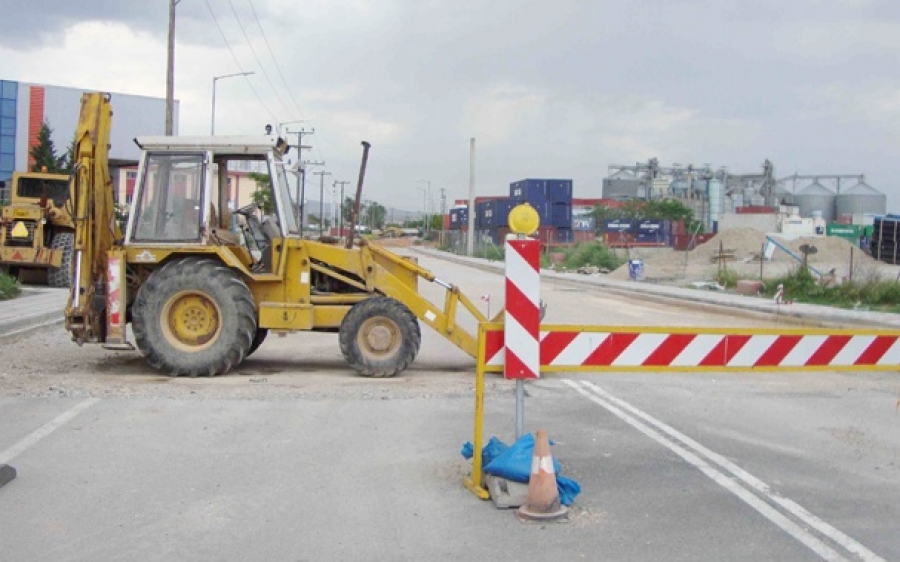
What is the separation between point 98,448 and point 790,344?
5605 millimetres

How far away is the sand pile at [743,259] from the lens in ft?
134

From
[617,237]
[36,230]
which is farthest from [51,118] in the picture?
[617,237]

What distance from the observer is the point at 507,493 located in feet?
21.7

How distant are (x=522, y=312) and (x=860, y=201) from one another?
13573 cm

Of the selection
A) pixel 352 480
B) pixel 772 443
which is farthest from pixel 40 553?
pixel 772 443

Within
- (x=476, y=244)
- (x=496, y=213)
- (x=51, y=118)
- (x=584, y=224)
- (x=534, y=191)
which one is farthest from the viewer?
(x=584, y=224)

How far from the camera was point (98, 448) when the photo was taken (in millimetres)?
8180

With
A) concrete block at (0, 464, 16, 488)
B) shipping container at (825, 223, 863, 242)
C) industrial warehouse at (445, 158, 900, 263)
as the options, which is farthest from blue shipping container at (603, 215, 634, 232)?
concrete block at (0, 464, 16, 488)

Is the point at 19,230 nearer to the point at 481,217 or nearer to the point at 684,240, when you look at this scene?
the point at 684,240

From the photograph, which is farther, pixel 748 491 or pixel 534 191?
pixel 534 191

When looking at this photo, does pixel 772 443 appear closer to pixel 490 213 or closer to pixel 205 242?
pixel 205 242

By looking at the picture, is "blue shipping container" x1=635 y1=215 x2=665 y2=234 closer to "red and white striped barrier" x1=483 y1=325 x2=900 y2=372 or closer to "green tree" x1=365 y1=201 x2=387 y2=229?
"green tree" x1=365 y1=201 x2=387 y2=229

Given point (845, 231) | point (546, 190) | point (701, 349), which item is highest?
point (546, 190)

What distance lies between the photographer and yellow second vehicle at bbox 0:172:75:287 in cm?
2595
